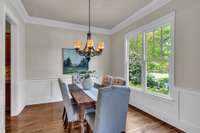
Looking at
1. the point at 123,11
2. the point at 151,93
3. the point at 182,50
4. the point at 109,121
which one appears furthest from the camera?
the point at 123,11

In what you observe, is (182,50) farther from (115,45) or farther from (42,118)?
(42,118)

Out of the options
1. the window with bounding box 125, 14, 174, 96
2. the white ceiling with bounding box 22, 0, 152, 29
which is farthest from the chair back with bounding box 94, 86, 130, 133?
the white ceiling with bounding box 22, 0, 152, 29

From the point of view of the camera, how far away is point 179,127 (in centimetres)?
244

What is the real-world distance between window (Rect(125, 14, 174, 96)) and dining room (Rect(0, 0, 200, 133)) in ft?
0.07

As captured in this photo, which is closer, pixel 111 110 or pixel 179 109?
pixel 111 110

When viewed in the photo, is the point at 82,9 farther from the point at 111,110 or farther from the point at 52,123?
the point at 52,123

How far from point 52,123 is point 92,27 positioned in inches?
141

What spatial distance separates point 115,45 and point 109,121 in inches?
142

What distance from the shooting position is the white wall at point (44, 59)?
153 inches

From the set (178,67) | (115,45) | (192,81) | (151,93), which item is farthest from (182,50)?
(115,45)

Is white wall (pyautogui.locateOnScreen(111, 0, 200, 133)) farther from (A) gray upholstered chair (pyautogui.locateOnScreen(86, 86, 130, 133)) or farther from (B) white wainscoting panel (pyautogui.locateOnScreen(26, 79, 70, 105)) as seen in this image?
(B) white wainscoting panel (pyautogui.locateOnScreen(26, 79, 70, 105))

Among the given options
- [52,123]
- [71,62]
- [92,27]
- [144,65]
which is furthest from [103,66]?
[52,123]

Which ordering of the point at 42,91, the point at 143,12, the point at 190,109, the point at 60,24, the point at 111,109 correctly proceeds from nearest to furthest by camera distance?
1. the point at 111,109
2. the point at 190,109
3. the point at 143,12
4. the point at 42,91
5. the point at 60,24

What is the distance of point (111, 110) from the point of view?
68.4 inches
